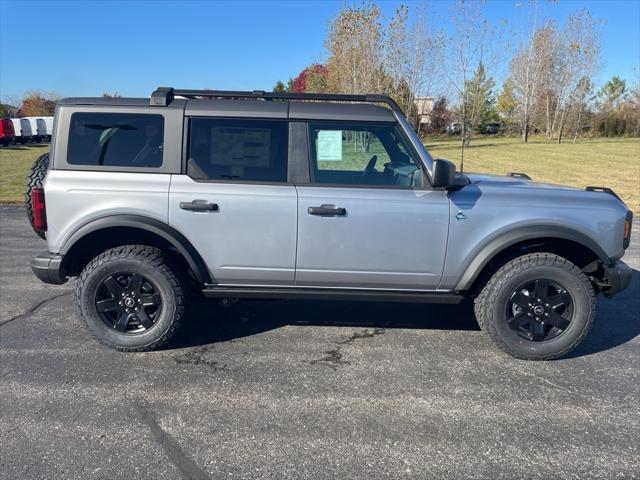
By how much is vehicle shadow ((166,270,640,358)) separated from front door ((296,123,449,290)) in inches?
32.5

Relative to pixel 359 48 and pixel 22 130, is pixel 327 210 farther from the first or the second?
pixel 22 130

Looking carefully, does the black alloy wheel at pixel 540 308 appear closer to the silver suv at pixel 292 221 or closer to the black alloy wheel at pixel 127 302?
the silver suv at pixel 292 221

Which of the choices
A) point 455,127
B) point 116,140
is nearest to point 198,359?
point 116,140

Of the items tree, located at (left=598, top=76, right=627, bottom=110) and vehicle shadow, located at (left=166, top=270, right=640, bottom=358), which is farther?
tree, located at (left=598, top=76, right=627, bottom=110)

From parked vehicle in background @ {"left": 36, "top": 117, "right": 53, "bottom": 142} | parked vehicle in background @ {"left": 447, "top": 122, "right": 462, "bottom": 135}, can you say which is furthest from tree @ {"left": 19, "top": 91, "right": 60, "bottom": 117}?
parked vehicle in background @ {"left": 447, "top": 122, "right": 462, "bottom": 135}

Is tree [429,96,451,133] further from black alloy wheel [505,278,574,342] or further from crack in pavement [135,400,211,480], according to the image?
crack in pavement [135,400,211,480]

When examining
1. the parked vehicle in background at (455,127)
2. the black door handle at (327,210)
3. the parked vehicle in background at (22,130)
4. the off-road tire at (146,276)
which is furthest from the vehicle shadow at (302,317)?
the parked vehicle in background at (22,130)

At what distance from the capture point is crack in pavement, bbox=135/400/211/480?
2508 millimetres

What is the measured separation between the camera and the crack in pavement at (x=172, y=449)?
251 cm

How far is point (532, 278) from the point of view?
3.73m

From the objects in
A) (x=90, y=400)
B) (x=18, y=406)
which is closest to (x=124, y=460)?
(x=90, y=400)

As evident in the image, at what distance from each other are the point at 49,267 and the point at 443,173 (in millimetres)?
3100

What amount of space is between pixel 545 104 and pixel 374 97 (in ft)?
182

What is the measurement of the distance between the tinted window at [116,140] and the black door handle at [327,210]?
49.0 inches
